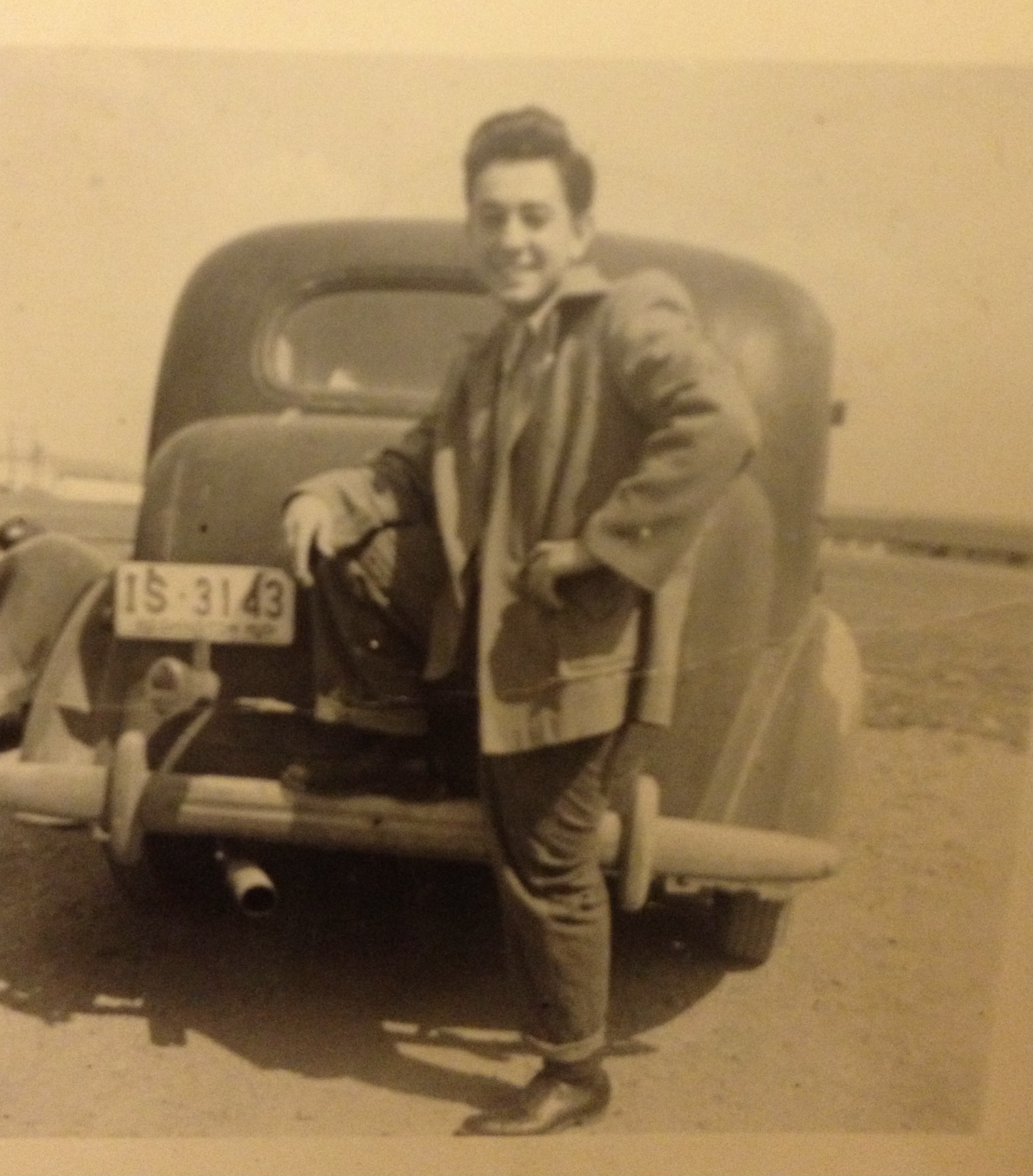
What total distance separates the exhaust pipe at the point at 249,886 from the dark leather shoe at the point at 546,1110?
42 centimetres

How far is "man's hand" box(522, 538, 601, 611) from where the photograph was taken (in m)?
1.88

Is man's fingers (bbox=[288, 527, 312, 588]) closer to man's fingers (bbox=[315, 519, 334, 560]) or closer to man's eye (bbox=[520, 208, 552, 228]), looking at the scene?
man's fingers (bbox=[315, 519, 334, 560])

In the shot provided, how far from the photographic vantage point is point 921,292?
2131mm

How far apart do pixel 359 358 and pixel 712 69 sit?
27.6 inches

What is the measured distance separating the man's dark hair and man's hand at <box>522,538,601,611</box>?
424mm

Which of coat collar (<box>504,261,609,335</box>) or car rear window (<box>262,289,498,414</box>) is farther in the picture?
car rear window (<box>262,289,498,414</box>)

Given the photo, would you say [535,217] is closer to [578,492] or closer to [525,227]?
[525,227]

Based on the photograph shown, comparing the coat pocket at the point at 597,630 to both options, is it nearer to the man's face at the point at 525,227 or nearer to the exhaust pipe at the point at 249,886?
the man's face at the point at 525,227

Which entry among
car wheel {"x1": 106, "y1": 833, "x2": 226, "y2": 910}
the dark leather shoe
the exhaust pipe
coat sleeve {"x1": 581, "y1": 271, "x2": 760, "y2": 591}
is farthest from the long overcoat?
car wheel {"x1": 106, "y1": 833, "x2": 226, "y2": 910}

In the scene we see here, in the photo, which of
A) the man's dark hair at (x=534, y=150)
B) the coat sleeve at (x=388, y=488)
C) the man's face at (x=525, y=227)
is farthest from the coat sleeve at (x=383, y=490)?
the man's dark hair at (x=534, y=150)

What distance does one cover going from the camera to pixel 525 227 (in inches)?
75.3

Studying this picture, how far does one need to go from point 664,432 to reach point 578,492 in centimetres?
14

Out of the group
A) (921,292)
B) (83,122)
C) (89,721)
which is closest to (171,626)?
(89,721)

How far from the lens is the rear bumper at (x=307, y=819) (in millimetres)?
2031
